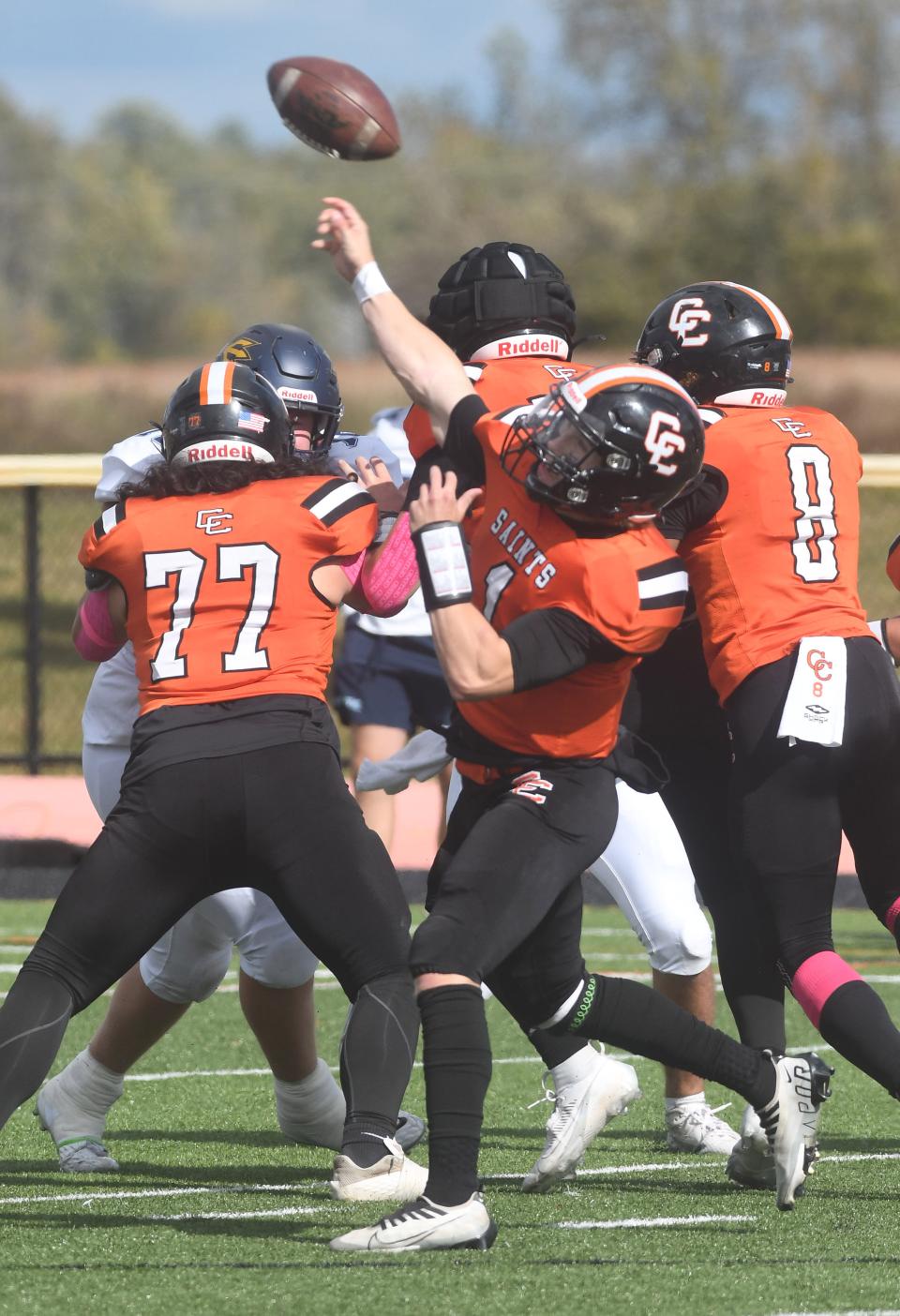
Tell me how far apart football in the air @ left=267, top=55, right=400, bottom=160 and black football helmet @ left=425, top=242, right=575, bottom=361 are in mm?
365

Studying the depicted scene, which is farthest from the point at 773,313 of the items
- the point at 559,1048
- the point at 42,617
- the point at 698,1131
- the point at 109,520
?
the point at 42,617

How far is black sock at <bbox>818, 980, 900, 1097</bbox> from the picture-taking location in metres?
4.11

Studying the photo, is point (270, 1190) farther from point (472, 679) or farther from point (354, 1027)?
point (472, 679)

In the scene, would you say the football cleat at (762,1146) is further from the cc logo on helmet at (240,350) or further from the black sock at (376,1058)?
the cc logo on helmet at (240,350)

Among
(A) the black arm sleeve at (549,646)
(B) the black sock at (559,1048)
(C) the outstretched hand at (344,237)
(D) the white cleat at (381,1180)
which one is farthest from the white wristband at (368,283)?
(D) the white cleat at (381,1180)

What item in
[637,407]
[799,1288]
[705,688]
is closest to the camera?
[799,1288]

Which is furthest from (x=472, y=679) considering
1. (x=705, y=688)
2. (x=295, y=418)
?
(x=295, y=418)

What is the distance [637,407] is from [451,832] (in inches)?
36.6

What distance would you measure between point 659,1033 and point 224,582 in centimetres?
126

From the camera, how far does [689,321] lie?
4.61m

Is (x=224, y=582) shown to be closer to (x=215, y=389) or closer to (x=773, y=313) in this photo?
(x=215, y=389)

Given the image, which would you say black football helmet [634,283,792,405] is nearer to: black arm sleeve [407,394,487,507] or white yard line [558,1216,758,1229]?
black arm sleeve [407,394,487,507]

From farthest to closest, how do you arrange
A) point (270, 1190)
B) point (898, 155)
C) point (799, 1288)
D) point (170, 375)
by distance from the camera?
point (898, 155) → point (170, 375) → point (270, 1190) → point (799, 1288)

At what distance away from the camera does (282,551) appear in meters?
4.05
